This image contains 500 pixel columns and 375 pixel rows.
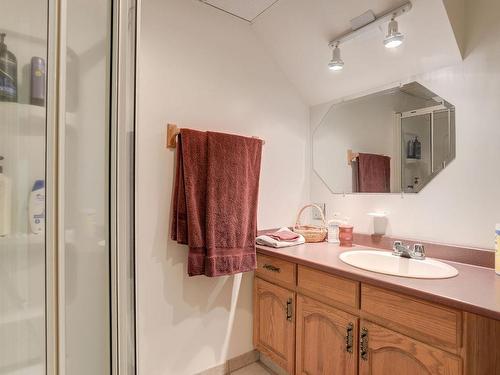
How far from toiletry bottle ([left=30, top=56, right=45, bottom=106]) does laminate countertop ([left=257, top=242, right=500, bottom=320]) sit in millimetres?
1212

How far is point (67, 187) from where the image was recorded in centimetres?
50

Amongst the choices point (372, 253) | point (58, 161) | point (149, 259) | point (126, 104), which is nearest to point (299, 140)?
point (372, 253)

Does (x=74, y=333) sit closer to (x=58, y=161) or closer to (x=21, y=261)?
(x=21, y=261)

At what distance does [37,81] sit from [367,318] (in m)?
1.36

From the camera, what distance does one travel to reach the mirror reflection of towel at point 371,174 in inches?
67.9

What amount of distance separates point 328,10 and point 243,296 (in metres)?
1.80

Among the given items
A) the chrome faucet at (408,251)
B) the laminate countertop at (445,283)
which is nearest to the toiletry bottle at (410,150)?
the chrome faucet at (408,251)

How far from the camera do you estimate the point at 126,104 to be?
1.96 ft

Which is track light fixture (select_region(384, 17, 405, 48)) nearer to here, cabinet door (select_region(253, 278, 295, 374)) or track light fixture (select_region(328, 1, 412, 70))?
track light fixture (select_region(328, 1, 412, 70))

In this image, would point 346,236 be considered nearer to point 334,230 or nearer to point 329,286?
point 334,230

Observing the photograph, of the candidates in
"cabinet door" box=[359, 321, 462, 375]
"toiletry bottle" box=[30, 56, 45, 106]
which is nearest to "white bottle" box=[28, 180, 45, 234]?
"toiletry bottle" box=[30, 56, 45, 106]

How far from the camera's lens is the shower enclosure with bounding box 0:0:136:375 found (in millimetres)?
476

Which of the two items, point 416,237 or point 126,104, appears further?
point 416,237

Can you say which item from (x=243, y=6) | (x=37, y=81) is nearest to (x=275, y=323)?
(x=37, y=81)
